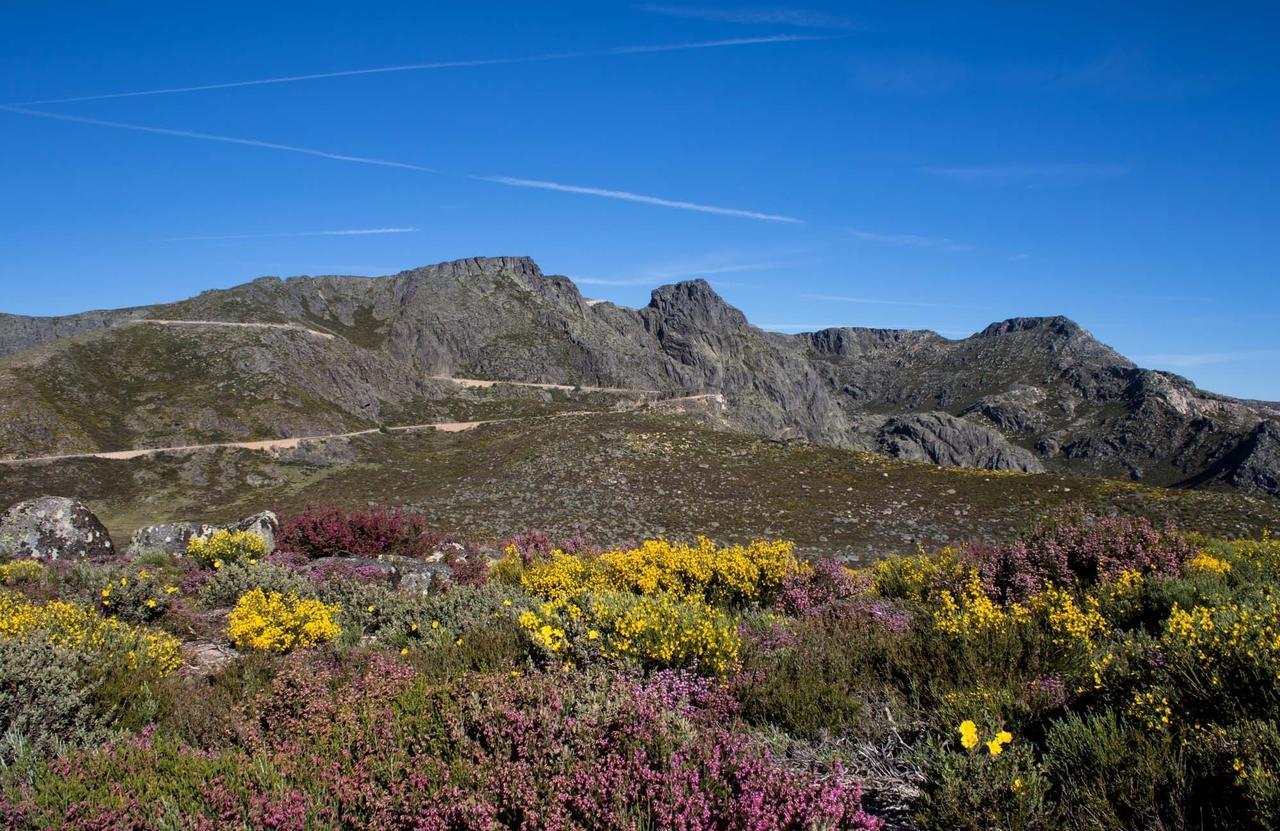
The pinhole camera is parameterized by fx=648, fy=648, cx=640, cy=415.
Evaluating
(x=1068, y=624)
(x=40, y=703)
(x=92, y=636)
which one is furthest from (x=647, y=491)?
(x=40, y=703)

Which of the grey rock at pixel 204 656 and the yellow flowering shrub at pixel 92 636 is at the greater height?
the yellow flowering shrub at pixel 92 636

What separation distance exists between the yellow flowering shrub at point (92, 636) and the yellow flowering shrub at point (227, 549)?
19.2 ft

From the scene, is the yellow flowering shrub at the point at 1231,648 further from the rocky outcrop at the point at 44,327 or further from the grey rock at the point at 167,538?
the rocky outcrop at the point at 44,327

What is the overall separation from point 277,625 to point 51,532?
12.0m

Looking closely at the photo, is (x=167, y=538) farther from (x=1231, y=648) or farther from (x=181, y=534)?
(x=1231, y=648)

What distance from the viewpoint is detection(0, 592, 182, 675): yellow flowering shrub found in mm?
5664

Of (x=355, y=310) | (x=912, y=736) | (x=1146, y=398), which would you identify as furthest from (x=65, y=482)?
(x=1146, y=398)

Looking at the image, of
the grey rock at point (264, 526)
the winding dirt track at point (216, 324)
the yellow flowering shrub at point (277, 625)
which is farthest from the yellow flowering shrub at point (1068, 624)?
the winding dirt track at point (216, 324)

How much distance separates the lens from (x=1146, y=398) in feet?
496

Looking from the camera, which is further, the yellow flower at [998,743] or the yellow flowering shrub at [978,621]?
the yellow flowering shrub at [978,621]

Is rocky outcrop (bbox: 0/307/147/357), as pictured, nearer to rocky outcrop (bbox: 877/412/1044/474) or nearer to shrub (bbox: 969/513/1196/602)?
shrub (bbox: 969/513/1196/602)

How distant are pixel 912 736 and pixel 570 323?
10598 centimetres

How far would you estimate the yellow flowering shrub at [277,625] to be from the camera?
23.0 ft

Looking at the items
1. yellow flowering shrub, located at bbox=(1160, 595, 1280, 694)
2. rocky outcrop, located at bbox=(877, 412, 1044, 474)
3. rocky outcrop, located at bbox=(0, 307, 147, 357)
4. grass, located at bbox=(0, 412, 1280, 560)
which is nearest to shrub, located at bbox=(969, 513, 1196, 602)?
yellow flowering shrub, located at bbox=(1160, 595, 1280, 694)
